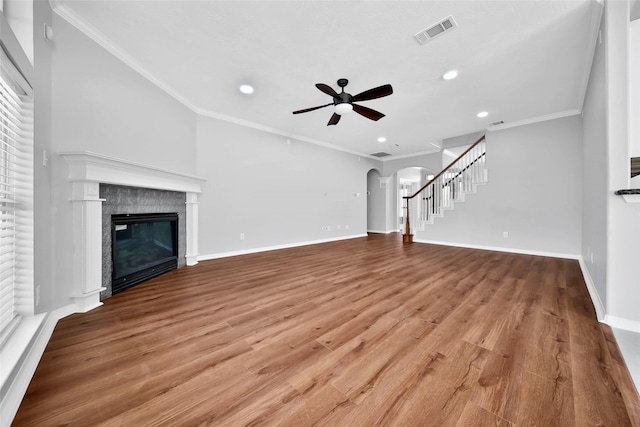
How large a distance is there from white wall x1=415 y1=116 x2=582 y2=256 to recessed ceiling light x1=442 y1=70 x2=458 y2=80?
2.78m

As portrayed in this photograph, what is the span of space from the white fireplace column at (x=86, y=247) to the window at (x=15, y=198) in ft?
1.72

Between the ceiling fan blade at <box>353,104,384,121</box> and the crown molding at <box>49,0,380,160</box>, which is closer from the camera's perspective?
the crown molding at <box>49,0,380,160</box>

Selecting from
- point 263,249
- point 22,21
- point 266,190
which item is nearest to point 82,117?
point 22,21

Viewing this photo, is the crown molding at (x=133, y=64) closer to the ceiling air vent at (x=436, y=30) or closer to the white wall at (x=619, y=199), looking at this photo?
the ceiling air vent at (x=436, y=30)

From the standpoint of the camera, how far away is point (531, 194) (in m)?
4.61

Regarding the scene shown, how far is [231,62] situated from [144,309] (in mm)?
2881

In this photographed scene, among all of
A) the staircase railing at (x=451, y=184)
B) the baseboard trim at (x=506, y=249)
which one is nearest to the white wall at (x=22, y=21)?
the staircase railing at (x=451, y=184)

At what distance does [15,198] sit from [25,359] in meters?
1.12

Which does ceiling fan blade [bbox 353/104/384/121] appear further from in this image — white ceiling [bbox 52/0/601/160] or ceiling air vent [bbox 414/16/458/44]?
ceiling air vent [bbox 414/16/458/44]

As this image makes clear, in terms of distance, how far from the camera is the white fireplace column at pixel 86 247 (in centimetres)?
218

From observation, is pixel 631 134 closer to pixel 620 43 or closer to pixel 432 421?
pixel 620 43

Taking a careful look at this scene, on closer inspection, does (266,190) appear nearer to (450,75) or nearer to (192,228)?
(192,228)

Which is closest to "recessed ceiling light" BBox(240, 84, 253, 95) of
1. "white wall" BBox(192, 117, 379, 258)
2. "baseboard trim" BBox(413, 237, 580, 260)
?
"white wall" BBox(192, 117, 379, 258)

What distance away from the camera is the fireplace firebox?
2.65 m
